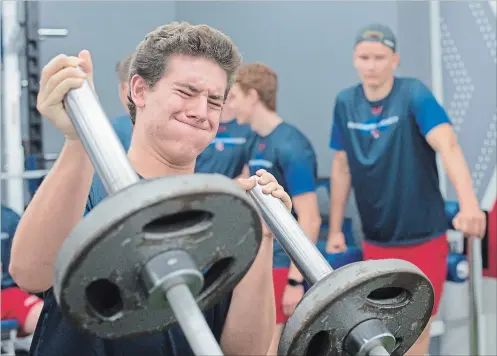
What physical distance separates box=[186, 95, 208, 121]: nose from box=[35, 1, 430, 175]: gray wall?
7.25 ft

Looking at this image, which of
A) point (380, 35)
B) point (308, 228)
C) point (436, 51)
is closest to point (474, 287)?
point (308, 228)

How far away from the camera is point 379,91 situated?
2.43 m

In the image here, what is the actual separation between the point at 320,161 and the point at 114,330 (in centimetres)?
266

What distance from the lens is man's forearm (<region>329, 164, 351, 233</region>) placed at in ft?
8.46

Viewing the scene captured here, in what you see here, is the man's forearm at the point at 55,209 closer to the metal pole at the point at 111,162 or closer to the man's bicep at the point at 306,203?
the metal pole at the point at 111,162

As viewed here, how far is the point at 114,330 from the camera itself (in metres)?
0.56

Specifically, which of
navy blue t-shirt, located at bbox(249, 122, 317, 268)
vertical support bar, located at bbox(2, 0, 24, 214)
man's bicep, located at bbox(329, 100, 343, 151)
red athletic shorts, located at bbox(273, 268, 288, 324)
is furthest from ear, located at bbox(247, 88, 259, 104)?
vertical support bar, located at bbox(2, 0, 24, 214)

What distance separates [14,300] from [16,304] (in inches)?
1.0

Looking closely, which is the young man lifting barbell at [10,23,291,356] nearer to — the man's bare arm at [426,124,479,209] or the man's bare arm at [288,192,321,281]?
the man's bare arm at [288,192,321,281]

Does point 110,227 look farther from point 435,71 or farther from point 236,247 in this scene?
point 435,71

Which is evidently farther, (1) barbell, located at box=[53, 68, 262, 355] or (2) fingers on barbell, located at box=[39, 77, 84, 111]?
(2) fingers on barbell, located at box=[39, 77, 84, 111]

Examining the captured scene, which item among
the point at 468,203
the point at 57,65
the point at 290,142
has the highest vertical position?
the point at 57,65

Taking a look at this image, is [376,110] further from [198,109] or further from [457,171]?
[198,109]

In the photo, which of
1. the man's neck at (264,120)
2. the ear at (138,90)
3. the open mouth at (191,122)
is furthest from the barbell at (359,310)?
the man's neck at (264,120)
